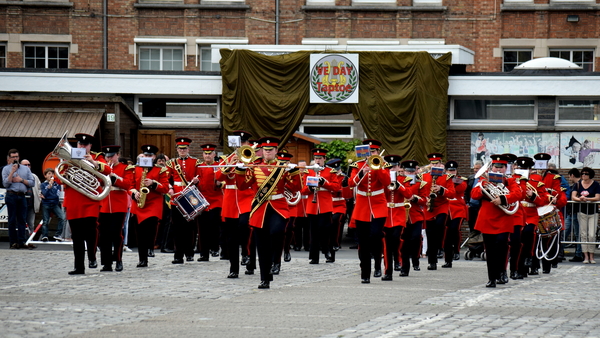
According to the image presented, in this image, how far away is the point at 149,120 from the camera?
25984 mm

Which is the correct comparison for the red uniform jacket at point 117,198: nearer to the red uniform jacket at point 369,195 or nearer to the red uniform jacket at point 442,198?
the red uniform jacket at point 369,195

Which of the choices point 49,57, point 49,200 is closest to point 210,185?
point 49,200

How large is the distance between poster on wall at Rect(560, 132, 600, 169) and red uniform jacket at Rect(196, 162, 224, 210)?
10.9 meters

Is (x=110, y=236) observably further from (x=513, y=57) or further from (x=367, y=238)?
(x=513, y=57)

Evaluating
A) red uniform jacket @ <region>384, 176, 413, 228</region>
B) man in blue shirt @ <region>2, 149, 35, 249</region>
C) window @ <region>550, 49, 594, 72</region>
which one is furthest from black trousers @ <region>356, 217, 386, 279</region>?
window @ <region>550, 49, 594, 72</region>

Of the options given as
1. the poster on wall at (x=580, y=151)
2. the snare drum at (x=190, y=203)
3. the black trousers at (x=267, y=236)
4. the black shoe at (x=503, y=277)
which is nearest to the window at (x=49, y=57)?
the poster on wall at (x=580, y=151)

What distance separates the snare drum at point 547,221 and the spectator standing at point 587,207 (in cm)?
396

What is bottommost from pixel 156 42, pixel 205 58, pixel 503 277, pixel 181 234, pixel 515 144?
pixel 503 277

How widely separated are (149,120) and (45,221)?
5.69 m

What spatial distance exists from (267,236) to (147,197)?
352 centimetres

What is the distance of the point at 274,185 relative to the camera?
503 inches

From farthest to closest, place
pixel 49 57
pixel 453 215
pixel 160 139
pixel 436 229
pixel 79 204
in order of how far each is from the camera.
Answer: pixel 49 57
pixel 160 139
pixel 453 215
pixel 436 229
pixel 79 204

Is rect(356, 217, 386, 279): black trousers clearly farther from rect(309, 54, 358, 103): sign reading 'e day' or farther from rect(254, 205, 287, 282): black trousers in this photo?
rect(309, 54, 358, 103): sign reading 'e day'

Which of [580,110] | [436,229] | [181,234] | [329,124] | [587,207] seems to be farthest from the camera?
[329,124]
